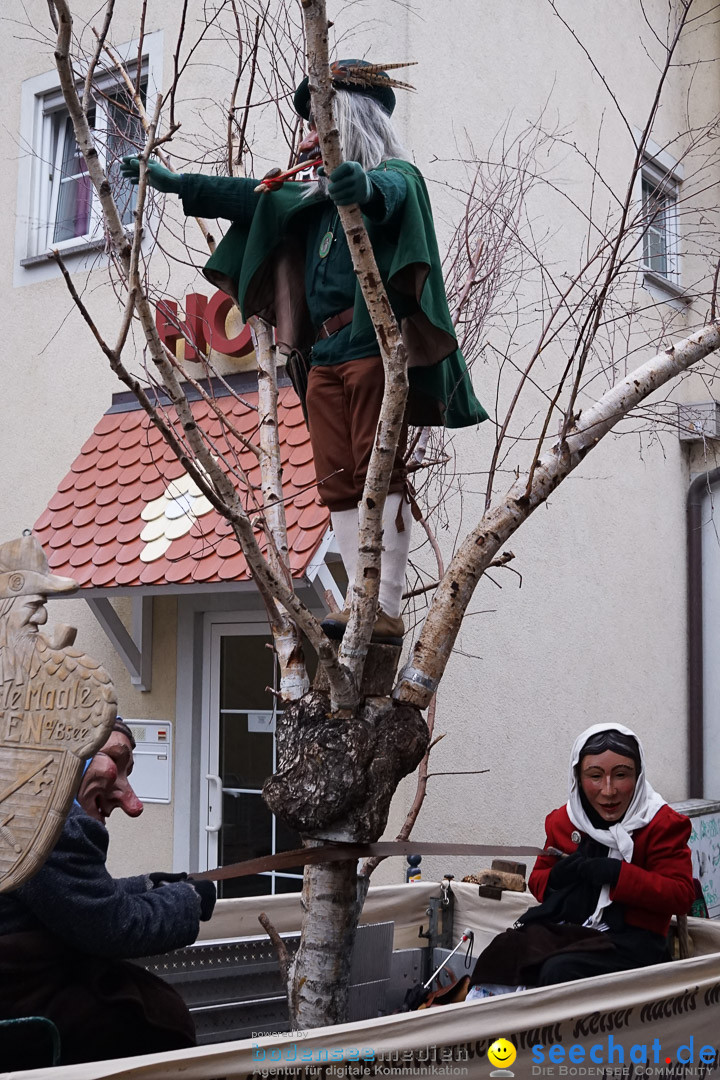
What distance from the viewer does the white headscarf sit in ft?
10.8

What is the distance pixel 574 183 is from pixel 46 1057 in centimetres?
625

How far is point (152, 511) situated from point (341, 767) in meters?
3.45

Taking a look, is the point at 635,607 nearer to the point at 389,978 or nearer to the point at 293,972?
the point at 389,978

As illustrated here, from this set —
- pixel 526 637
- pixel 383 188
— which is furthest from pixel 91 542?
pixel 383 188

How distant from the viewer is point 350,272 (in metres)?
2.69

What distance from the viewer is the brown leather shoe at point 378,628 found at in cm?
263

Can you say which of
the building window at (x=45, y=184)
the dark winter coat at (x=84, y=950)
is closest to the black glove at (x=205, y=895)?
the dark winter coat at (x=84, y=950)

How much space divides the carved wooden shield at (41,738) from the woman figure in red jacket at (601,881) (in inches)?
60.6

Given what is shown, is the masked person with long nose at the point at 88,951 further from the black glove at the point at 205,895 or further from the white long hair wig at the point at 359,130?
the white long hair wig at the point at 359,130

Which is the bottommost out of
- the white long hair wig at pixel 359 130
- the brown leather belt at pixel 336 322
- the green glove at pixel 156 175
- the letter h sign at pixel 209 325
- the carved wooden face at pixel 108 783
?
the carved wooden face at pixel 108 783

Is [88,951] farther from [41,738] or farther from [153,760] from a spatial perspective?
[153,760]

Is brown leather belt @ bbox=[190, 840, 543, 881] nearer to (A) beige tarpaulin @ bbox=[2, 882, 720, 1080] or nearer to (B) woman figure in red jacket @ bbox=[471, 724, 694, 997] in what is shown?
(A) beige tarpaulin @ bbox=[2, 882, 720, 1080]

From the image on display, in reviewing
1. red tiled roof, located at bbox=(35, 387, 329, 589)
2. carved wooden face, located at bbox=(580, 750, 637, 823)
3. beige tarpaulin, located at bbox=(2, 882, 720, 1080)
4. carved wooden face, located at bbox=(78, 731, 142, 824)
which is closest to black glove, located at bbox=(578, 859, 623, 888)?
carved wooden face, located at bbox=(580, 750, 637, 823)

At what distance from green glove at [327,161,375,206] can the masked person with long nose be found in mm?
1389
